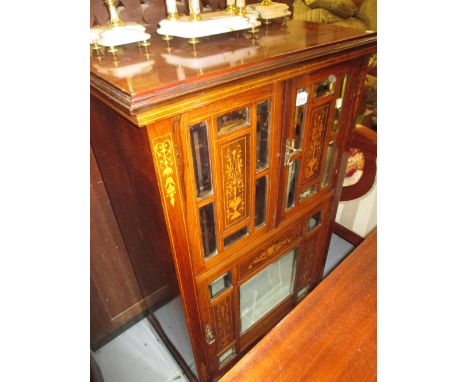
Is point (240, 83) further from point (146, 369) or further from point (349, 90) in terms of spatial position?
point (146, 369)

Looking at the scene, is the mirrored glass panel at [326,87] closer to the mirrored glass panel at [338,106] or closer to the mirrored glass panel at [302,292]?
the mirrored glass panel at [338,106]

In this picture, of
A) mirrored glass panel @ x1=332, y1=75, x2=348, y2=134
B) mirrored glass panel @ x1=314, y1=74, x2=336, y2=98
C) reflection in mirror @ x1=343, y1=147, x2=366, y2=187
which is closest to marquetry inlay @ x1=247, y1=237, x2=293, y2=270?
mirrored glass panel @ x1=332, y1=75, x2=348, y2=134

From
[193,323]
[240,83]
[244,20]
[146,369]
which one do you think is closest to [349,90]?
[244,20]

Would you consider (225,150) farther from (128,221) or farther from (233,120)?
(128,221)

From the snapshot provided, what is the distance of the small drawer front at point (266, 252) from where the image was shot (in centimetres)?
123

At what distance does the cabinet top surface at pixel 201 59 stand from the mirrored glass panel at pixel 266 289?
88cm

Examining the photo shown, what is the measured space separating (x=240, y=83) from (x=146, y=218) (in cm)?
53

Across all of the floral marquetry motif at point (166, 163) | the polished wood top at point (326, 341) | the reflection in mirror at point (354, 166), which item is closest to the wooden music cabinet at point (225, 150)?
the floral marquetry motif at point (166, 163)

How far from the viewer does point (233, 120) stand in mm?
867

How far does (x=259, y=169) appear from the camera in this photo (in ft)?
3.36

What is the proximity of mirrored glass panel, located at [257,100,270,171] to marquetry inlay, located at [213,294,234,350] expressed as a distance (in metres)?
0.57

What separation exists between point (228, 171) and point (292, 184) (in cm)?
37

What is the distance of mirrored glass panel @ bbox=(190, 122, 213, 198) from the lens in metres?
0.80

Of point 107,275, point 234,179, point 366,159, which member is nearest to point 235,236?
point 234,179
